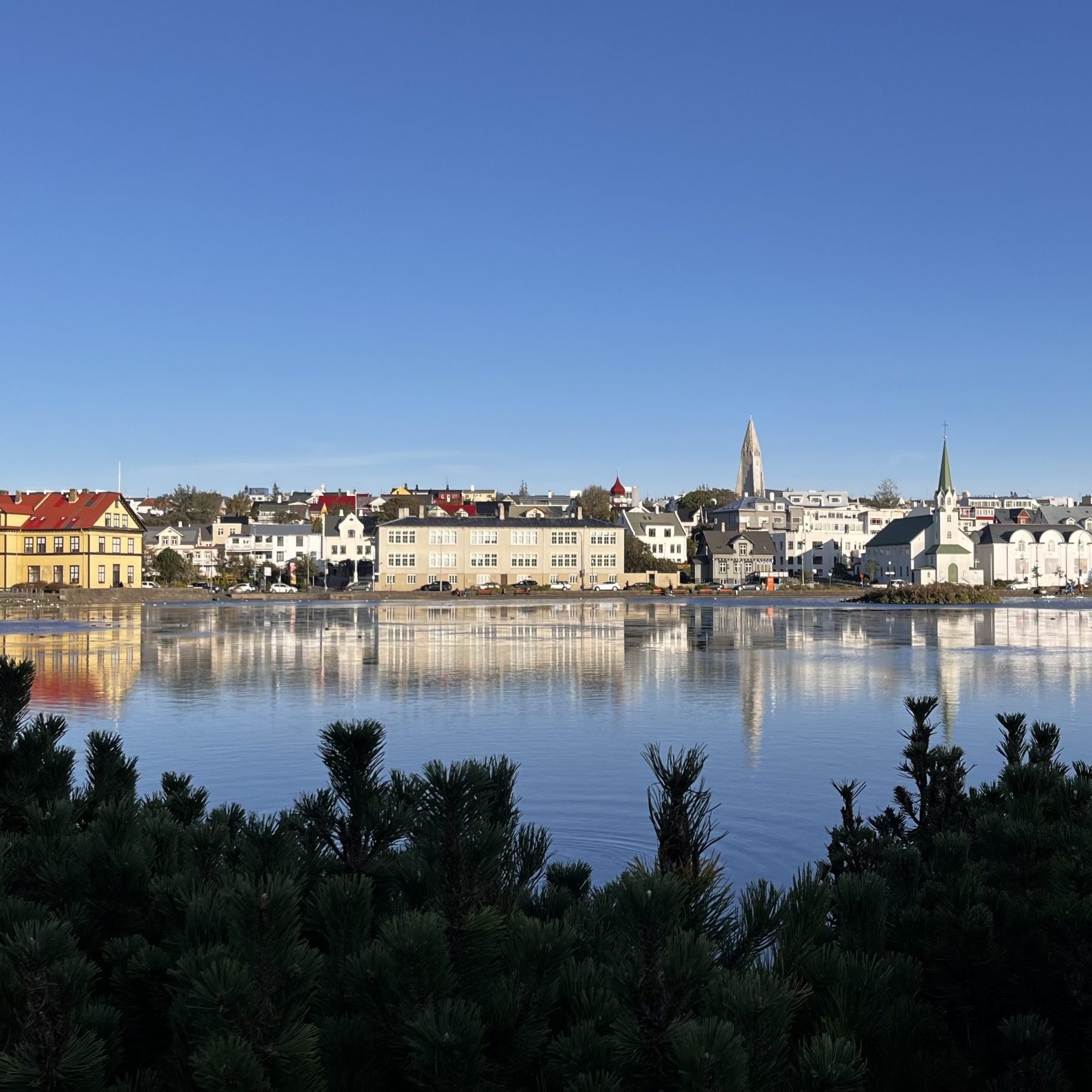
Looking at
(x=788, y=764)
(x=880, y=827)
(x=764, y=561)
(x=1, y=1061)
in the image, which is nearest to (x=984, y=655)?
(x=788, y=764)

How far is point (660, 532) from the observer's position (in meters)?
157

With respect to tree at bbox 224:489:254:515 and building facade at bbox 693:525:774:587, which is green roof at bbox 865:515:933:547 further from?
tree at bbox 224:489:254:515

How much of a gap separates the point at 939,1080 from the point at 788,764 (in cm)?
1210

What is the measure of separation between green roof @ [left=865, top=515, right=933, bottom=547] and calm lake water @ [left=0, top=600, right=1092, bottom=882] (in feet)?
303

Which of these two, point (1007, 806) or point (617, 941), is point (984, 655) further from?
point (617, 941)

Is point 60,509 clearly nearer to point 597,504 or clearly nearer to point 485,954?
point 597,504

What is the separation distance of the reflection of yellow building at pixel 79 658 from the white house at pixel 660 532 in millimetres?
103019

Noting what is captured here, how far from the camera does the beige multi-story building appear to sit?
11944cm

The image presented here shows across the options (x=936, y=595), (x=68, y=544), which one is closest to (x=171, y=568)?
(x=68, y=544)

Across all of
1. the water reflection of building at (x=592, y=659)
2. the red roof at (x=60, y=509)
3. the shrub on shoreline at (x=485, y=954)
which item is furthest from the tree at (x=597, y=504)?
the shrub on shoreline at (x=485, y=954)

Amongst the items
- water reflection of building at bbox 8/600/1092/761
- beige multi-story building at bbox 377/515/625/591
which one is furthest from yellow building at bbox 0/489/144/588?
water reflection of building at bbox 8/600/1092/761

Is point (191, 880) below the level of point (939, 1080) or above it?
above

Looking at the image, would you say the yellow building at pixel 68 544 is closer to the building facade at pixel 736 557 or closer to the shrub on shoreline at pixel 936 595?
the shrub on shoreline at pixel 936 595

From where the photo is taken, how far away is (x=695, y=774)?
3951 mm
